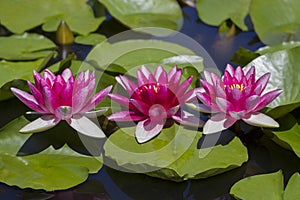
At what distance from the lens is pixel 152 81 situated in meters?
1.61

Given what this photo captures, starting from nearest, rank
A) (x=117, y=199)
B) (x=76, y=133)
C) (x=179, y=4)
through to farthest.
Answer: (x=117, y=199), (x=76, y=133), (x=179, y=4)

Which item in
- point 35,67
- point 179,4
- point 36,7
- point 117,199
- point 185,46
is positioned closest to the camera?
point 117,199

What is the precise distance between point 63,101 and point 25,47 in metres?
0.60

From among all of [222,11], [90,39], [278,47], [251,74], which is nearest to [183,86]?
[251,74]

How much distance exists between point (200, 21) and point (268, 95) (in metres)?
0.87

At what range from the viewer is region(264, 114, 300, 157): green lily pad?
5.17 feet

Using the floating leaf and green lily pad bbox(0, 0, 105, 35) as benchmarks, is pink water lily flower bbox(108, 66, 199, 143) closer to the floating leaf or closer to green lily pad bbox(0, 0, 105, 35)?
the floating leaf

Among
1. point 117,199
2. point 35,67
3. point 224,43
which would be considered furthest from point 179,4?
point 117,199

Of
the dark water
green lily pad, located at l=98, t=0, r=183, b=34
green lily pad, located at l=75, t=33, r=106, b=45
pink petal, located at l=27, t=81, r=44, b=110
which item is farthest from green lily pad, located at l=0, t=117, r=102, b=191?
green lily pad, located at l=98, t=0, r=183, b=34

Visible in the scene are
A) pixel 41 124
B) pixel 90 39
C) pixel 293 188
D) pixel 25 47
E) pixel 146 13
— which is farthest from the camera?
pixel 146 13

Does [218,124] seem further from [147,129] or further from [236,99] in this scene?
[147,129]

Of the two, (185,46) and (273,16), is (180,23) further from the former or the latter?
(273,16)

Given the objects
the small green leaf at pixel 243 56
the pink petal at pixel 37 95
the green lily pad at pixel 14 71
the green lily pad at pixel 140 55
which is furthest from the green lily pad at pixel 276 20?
the pink petal at pixel 37 95

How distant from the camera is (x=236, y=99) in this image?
59.7 inches
